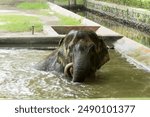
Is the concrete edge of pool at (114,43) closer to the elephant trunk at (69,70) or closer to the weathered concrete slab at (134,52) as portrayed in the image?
the weathered concrete slab at (134,52)

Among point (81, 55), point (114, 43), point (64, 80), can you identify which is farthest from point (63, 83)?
point (114, 43)

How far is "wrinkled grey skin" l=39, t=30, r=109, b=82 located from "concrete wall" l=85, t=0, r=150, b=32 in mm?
14881

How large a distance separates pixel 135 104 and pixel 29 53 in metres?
10.1

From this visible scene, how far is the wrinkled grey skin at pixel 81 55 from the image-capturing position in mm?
9484

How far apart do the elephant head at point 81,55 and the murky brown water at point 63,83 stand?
1.13ft

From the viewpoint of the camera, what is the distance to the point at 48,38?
16750 millimetres

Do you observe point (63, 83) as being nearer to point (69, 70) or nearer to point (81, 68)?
point (69, 70)

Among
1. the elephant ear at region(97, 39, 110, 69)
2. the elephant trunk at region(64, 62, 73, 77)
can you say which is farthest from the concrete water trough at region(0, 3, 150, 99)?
the elephant ear at region(97, 39, 110, 69)

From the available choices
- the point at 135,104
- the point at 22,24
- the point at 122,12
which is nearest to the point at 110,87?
the point at 135,104

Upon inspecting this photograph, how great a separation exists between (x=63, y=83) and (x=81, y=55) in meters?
1.09

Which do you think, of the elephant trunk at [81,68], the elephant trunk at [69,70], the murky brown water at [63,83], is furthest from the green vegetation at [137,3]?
the elephant trunk at [81,68]

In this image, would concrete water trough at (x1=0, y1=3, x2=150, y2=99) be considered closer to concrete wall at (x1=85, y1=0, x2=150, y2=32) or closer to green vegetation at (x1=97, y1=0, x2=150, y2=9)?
concrete wall at (x1=85, y1=0, x2=150, y2=32)

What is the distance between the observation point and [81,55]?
9.54 meters

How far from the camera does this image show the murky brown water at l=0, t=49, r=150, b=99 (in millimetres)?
9477
